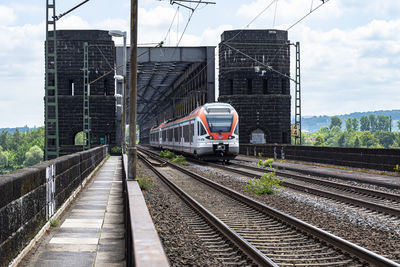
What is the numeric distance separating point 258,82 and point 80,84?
784 inches

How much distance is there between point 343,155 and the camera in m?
26.2

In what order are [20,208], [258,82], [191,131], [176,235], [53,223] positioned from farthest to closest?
1. [258,82]
2. [191,131]
3. [53,223]
4. [176,235]
5. [20,208]

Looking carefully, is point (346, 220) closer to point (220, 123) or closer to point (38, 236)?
point (38, 236)

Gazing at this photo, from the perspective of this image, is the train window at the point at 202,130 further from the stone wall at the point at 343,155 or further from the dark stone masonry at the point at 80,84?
the dark stone masonry at the point at 80,84

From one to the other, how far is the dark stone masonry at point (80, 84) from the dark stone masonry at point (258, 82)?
13.2 meters

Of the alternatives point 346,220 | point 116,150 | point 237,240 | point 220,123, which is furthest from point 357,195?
point 116,150

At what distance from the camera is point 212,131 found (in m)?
29.4

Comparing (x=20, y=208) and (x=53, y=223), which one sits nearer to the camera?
(x=20, y=208)

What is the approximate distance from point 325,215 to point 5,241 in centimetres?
746

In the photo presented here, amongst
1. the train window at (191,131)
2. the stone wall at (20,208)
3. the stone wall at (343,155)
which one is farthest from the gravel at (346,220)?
the train window at (191,131)

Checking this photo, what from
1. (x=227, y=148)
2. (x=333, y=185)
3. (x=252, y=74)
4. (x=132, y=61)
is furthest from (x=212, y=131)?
(x=252, y=74)

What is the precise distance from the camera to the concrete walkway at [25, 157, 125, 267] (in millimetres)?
6898

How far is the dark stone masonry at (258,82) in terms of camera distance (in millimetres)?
54844

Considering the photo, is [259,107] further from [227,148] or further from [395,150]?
[395,150]
